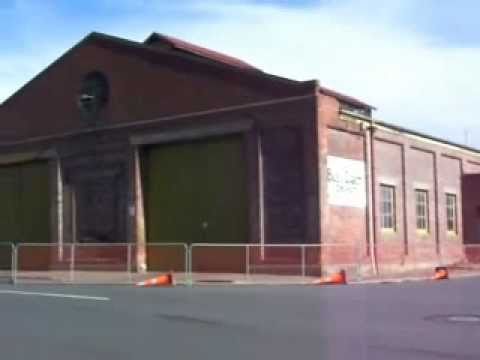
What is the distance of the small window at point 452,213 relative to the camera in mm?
39531

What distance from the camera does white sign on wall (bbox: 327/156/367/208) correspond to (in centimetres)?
2934

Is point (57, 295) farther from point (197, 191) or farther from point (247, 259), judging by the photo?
point (197, 191)

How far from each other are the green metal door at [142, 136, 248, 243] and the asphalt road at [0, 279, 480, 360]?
10.1m

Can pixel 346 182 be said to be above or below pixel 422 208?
above

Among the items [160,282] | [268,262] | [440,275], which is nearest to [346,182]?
[268,262]

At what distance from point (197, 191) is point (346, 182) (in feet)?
20.7

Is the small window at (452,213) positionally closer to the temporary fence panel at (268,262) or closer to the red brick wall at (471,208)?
the red brick wall at (471,208)

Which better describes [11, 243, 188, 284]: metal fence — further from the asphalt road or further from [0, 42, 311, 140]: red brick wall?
the asphalt road

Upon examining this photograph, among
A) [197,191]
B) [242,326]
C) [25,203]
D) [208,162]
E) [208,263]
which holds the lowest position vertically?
[242,326]

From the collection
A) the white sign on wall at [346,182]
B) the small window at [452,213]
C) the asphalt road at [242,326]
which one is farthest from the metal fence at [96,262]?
the small window at [452,213]

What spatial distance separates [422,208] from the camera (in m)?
36.9

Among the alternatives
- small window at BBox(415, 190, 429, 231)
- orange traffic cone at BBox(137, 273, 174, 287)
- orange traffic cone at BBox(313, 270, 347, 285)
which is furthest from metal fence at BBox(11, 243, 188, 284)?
small window at BBox(415, 190, 429, 231)

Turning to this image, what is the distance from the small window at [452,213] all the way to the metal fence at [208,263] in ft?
16.8

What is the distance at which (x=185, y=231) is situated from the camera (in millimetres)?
32969
